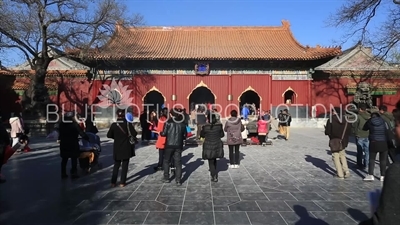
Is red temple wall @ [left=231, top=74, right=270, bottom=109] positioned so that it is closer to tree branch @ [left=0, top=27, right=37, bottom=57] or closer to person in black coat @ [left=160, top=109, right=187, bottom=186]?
tree branch @ [left=0, top=27, right=37, bottom=57]

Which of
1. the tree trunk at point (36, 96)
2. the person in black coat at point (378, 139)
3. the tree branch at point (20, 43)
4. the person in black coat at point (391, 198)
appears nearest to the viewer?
the person in black coat at point (391, 198)

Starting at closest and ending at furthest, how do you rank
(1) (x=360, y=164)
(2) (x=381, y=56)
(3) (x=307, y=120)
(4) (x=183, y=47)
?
(1) (x=360, y=164), (2) (x=381, y=56), (3) (x=307, y=120), (4) (x=183, y=47)

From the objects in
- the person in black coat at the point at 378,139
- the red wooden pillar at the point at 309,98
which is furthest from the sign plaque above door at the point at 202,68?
the person in black coat at the point at 378,139

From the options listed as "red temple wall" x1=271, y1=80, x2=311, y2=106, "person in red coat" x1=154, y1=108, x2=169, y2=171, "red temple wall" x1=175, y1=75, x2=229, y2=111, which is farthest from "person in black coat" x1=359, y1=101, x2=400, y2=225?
"red temple wall" x1=271, y1=80, x2=311, y2=106

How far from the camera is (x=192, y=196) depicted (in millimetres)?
4992

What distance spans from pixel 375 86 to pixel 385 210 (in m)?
22.9

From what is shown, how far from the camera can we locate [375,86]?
21469mm

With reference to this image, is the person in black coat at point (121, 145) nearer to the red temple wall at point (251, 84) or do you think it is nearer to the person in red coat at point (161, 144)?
the person in red coat at point (161, 144)

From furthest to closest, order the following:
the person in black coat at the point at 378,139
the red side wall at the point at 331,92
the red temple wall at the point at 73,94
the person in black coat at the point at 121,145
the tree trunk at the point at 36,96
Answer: the red side wall at the point at 331,92 → the red temple wall at the point at 73,94 → the tree trunk at the point at 36,96 → the person in black coat at the point at 378,139 → the person in black coat at the point at 121,145

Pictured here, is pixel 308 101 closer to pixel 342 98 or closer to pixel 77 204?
pixel 342 98

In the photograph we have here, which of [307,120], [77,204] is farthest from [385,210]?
[307,120]

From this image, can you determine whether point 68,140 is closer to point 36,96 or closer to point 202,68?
point 36,96

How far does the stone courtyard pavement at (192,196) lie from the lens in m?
3.99

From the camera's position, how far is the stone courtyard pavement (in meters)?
3.99
